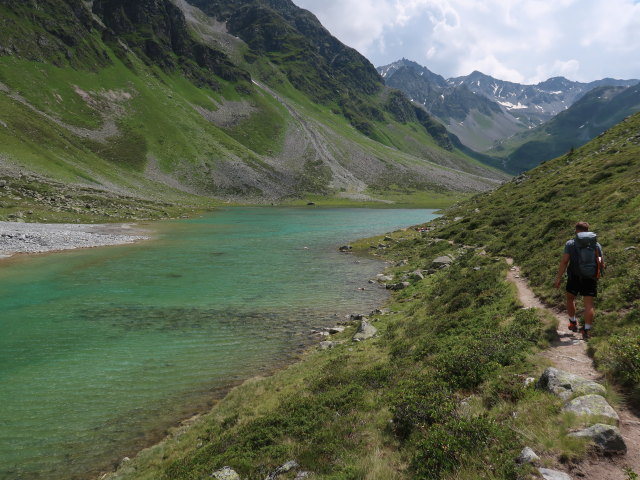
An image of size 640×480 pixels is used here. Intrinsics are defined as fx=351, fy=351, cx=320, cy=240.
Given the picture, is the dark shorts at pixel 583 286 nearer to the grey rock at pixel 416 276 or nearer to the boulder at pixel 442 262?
the grey rock at pixel 416 276

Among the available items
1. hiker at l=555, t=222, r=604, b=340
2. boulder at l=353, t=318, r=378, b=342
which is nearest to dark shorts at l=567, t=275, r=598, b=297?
hiker at l=555, t=222, r=604, b=340

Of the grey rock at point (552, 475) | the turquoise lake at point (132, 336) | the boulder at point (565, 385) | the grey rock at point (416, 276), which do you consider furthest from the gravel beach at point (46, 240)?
the grey rock at point (552, 475)

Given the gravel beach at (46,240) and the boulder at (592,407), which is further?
the gravel beach at (46,240)

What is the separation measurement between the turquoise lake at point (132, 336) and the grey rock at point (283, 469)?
6.14 m

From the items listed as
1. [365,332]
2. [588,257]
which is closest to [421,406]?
[588,257]

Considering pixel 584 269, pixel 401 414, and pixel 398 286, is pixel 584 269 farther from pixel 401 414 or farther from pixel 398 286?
pixel 398 286

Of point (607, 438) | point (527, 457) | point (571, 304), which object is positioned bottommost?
point (527, 457)

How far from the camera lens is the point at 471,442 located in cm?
784

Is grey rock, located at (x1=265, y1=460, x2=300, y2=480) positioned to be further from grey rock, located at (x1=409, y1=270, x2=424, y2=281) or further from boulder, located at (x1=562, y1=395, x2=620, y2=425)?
grey rock, located at (x1=409, y1=270, x2=424, y2=281)

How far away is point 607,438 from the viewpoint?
277 inches

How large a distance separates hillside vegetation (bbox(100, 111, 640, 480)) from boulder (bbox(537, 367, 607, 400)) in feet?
0.95

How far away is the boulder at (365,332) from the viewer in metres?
19.9

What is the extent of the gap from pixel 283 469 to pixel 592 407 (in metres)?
7.57

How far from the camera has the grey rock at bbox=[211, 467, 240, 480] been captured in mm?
9123
